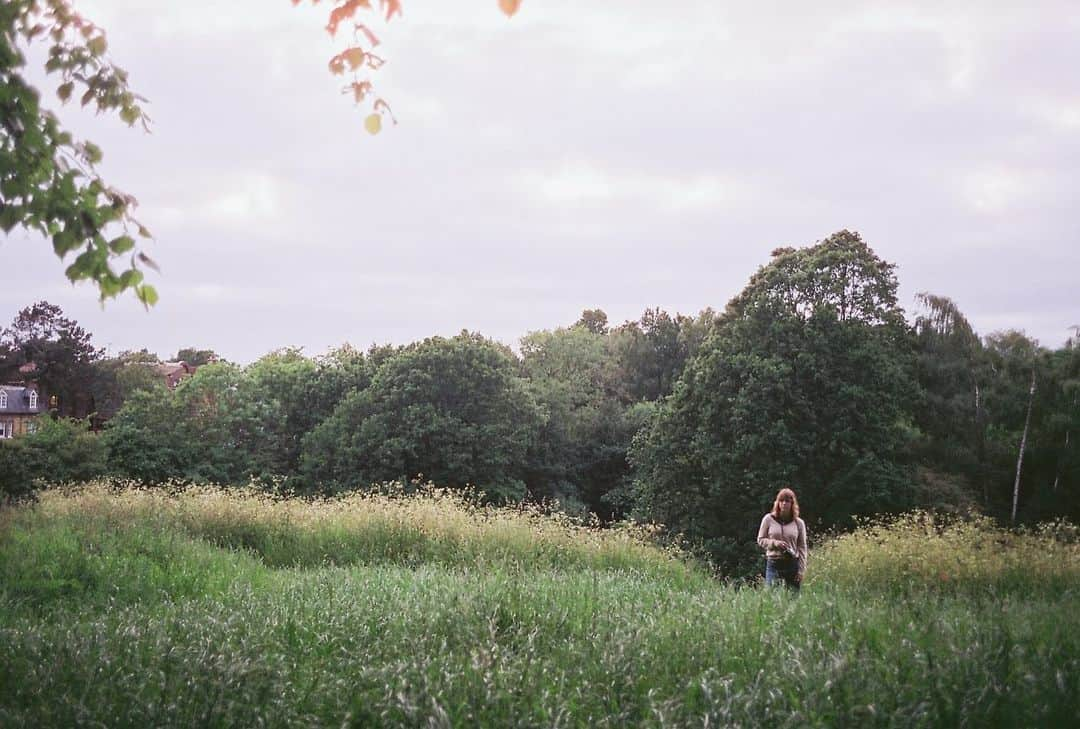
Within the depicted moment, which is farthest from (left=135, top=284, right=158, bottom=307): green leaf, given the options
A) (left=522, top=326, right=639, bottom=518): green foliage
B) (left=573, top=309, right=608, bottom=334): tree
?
(left=573, top=309, right=608, bottom=334): tree

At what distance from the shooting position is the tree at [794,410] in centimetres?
2444

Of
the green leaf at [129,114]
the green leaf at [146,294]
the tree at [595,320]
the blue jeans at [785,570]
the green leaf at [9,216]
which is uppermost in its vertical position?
the tree at [595,320]

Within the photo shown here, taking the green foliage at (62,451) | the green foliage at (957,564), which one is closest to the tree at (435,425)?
the green foliage at (62,451)

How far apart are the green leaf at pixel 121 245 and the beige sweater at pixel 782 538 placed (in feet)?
25.3

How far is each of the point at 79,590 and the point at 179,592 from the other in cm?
113

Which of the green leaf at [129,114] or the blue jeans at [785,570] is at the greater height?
the green leaf at [129,114]

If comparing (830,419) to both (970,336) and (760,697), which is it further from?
(760,697)

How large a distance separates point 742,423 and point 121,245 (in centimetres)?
2228

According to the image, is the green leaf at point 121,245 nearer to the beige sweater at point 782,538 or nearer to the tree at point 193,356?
the beige sweater at point 782,538

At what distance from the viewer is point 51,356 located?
35.3m

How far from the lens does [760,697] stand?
153 inches

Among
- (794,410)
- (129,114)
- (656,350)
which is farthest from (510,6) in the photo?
(656,350)

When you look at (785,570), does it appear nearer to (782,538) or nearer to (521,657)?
(782,538)

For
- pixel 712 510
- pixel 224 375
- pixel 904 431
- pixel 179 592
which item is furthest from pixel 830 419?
pixel 224 375
